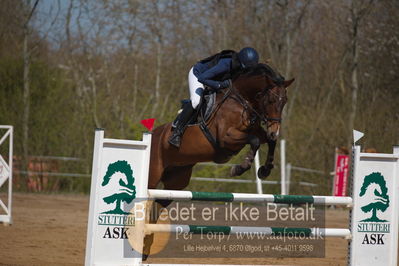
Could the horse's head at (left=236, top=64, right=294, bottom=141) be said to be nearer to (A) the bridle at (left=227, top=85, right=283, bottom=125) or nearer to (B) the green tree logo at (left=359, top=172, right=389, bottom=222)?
(A) the bridle at (left=227, top=85, right=283, bottom=125)

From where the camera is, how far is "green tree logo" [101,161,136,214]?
4.31m

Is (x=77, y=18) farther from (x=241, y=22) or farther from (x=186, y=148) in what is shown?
(x=186, y=148)

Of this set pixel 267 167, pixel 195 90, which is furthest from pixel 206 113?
pixel 267 167

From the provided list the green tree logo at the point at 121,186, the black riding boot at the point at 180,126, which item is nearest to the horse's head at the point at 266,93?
the black riding boot at the point at 180,126

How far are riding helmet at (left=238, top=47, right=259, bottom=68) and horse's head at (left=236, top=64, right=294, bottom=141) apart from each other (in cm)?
6

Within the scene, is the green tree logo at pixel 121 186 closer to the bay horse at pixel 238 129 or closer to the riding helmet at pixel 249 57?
the bay horse at pixel 238 129

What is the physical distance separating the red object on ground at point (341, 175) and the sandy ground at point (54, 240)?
19.7 inches

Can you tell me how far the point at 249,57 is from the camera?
5.60 metres

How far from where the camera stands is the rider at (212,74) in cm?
567

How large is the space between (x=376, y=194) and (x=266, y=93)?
4.12 ft

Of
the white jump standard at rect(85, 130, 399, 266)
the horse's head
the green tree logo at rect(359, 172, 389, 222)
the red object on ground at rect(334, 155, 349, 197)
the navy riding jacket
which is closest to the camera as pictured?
the white jump standard at rect(85, 130, 399, 266)

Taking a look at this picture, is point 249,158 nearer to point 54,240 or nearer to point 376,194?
point 376,194

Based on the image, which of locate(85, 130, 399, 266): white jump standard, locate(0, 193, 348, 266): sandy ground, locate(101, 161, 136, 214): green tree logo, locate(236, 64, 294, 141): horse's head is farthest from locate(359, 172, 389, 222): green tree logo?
locate(101, 161, 136, 214): green tree logo

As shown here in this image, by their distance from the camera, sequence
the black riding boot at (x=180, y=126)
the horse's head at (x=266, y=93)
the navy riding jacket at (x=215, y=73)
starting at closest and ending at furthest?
the horse's head at (x=266, y=93)
the navy riding jacket at (x=215, y=73)
the black riding boot at (x=180, y=126)
